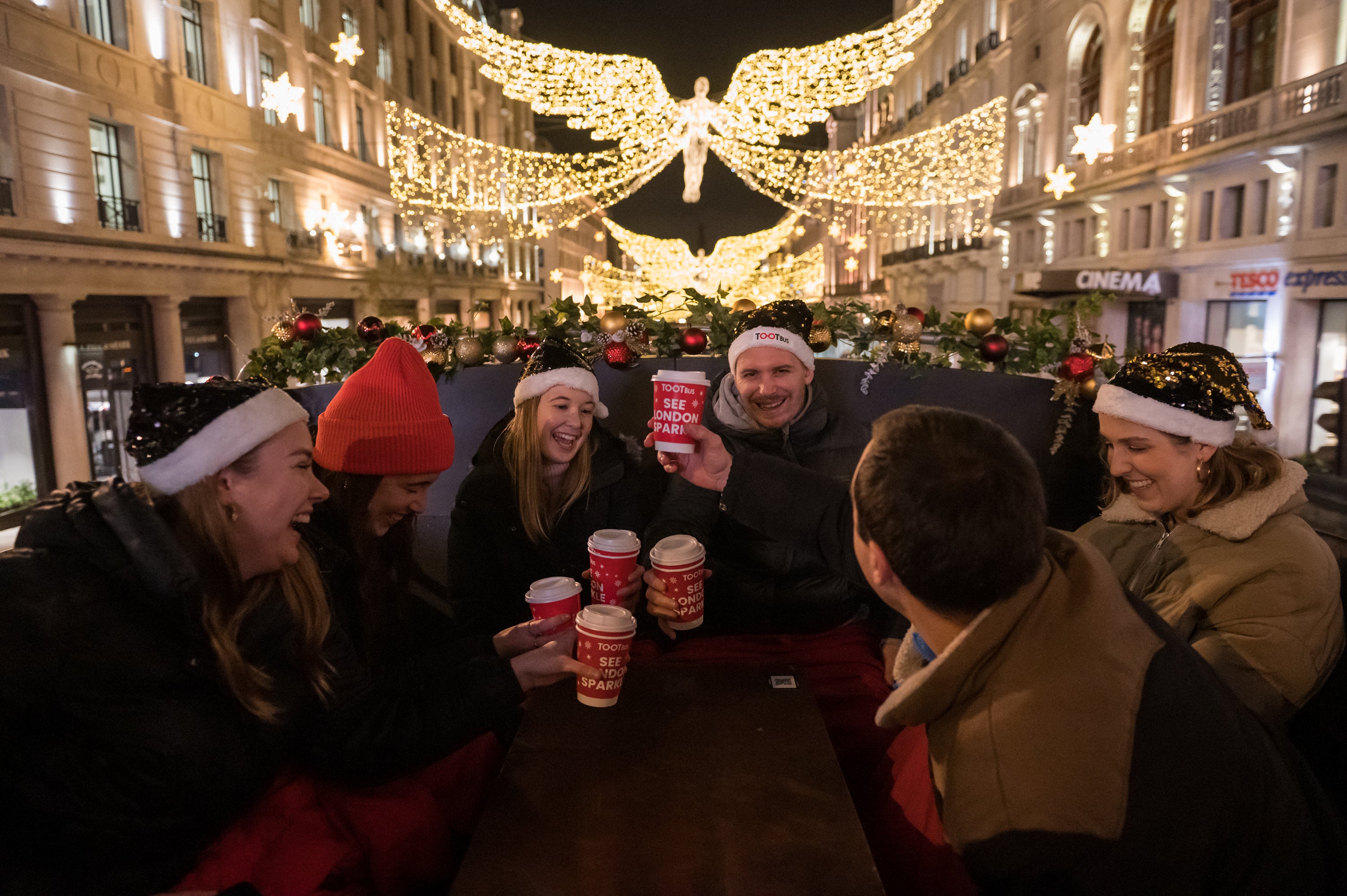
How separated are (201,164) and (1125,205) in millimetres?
21741

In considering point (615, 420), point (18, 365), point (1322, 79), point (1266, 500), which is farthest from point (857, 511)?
point (1322, 79)

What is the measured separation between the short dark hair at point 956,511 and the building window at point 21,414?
487 inches

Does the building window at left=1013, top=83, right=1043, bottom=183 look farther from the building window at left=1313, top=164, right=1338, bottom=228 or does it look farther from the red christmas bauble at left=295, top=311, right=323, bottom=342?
the red christmas bauble at left=295, top=311, right=323, bottom=342

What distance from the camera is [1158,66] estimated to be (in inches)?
762

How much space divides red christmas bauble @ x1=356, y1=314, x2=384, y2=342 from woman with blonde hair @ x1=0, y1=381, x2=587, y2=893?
3.37m

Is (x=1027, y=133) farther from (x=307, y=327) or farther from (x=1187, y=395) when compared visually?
(x=1187, y=395)

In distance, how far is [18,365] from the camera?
10883 mm

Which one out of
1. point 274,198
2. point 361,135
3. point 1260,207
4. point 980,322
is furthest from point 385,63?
point 980,322

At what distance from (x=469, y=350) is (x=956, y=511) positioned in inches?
171

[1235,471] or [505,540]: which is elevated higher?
[1235,471]

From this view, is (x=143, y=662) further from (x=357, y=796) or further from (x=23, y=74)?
(x=23, y=74)

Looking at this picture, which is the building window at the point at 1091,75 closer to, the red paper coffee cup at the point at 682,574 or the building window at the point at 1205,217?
the building window at the point at 1205,217

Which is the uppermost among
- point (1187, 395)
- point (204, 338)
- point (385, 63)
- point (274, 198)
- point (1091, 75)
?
point (385, 63)

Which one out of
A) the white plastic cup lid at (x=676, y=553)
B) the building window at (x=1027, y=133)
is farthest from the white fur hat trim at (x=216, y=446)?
the building window at (x=1027, y=133)
